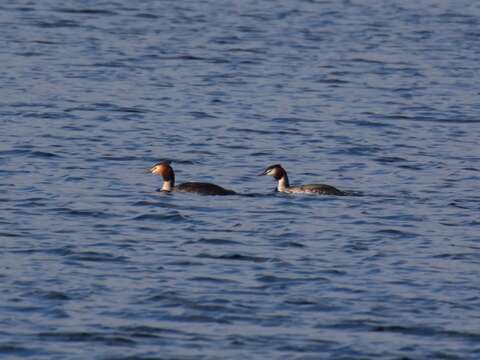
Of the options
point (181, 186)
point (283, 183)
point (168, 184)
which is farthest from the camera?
point (283, 183)

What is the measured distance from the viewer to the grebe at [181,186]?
25.0 metres

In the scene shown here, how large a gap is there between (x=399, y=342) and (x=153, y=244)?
17.8 feet

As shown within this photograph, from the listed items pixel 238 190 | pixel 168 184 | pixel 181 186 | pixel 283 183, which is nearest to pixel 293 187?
pixel 283 183

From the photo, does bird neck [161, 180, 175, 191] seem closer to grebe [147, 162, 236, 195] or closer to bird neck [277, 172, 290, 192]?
grebe [147, 162, 236, 195]

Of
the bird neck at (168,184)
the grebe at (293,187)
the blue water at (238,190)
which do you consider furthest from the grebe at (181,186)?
the grebe at (293,187)

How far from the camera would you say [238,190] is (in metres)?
→ 26.1

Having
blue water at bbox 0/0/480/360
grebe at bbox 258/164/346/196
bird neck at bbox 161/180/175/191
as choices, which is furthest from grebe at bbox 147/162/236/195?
grebe at bbox 258/164/346/196

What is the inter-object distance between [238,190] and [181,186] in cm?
111

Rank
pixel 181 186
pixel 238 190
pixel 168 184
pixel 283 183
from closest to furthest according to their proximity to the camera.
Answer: pixel 181 186 < pixel 168 184 < pixel 283 183 < pixel 238 190

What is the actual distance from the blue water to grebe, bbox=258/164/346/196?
22cm

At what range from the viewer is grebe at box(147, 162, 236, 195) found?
2502cm

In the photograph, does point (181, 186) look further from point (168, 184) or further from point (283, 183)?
point (283, 183)

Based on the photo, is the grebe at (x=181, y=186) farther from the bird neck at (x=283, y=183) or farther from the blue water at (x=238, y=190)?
the bird neck at (x=283, y=183)

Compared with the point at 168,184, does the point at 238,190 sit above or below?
below
